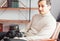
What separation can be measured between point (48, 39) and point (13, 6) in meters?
2.25

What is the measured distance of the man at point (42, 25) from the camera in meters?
2.35

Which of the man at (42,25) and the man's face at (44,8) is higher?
the man's face at (44,8)

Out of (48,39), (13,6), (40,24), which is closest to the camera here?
(48,39)

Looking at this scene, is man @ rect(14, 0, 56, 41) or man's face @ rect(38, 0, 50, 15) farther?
man's face @ rect(38, 0, 50, 15)

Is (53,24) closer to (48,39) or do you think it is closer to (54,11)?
(48,39)

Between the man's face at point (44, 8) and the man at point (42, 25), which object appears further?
the man's face at point (44, 8)

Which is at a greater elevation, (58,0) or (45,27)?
(58,0)

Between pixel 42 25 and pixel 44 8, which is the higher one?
pixel 44 8

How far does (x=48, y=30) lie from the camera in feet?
7.74

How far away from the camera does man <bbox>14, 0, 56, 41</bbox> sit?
2.35 m

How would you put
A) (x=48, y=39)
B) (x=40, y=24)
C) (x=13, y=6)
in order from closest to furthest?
(x=48, y=39)
(x=40, y=24)
(x=13, y=6)

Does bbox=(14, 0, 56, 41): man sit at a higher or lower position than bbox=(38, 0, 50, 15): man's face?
Result: lower

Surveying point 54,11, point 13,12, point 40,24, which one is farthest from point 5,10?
point 40,24

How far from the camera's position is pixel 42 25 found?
2.52 m
